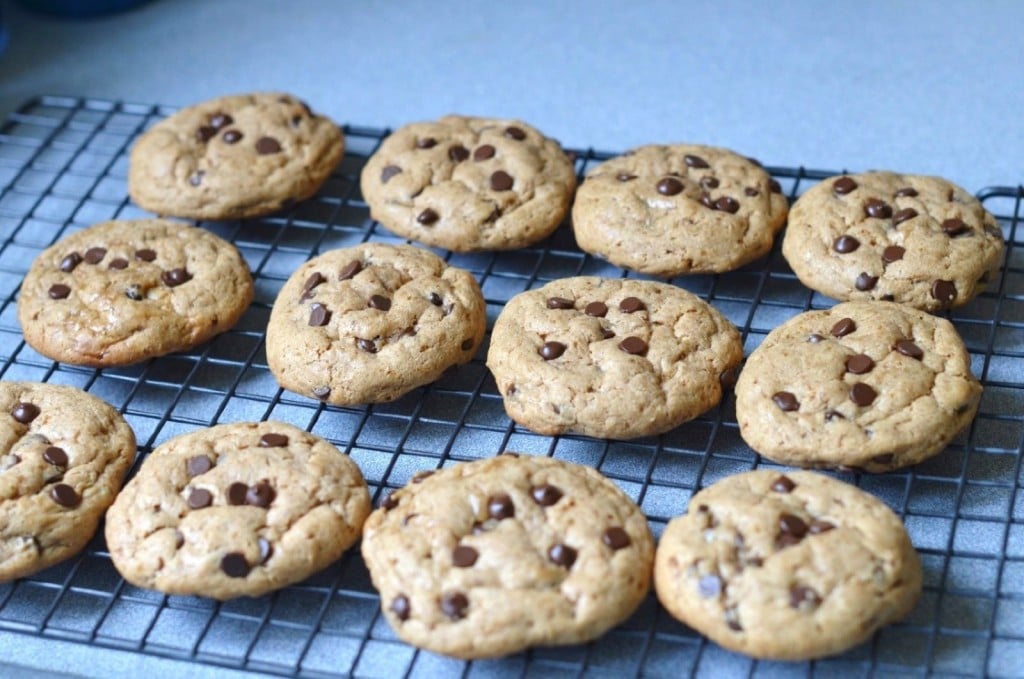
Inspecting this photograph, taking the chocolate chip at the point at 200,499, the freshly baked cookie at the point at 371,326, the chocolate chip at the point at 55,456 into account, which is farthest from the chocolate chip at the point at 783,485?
the chocolate chip at the point at 55,456

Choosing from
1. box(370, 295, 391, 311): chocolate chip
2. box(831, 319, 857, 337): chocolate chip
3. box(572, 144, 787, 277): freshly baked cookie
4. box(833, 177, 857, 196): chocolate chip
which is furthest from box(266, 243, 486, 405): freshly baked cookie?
box(833, 177, 857, 196): chocolate chip

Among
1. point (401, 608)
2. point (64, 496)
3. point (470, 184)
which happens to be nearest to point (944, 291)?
point (470, 184)

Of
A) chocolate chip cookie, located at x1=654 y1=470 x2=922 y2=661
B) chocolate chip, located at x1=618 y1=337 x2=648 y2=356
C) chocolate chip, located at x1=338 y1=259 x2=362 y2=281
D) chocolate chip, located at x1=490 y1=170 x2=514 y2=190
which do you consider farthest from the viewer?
chocolate chip, located at x1=490 y1=170 x2=514 y2=190

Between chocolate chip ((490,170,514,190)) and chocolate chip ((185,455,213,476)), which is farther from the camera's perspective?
chocolate chip ((490,170,514,190))

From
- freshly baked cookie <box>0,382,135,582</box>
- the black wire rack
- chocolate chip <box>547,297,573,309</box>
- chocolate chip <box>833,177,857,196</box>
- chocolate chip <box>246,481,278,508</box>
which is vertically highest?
chocolate chip <box>833,177,857,196</box>

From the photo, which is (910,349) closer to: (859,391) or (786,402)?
(859,391)

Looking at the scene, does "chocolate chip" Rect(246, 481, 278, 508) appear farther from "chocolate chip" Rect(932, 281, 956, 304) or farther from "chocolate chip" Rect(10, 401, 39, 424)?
"chocolate chip" Rect(932, 281, 956, 304)
